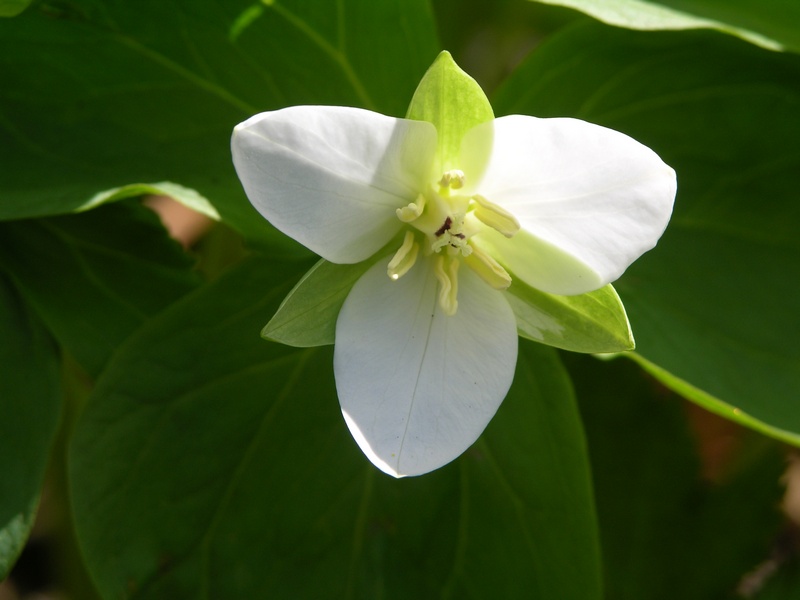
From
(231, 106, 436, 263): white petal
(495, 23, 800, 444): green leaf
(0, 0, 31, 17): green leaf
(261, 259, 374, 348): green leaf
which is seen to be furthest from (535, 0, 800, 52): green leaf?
(0, 0, 31, 17): green leaf

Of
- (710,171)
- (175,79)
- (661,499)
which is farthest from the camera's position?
(661,499)

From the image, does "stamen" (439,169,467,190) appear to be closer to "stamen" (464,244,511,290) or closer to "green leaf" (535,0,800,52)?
"stamen" (464,244,511,290)

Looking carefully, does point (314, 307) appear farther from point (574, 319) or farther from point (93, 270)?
point (93, 270)

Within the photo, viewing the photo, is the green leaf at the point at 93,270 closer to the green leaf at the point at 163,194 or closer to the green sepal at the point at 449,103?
the green leaf at the point at 163,194

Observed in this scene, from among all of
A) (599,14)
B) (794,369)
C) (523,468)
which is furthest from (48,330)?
(794,369)

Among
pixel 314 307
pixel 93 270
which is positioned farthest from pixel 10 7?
pixel 314 307
